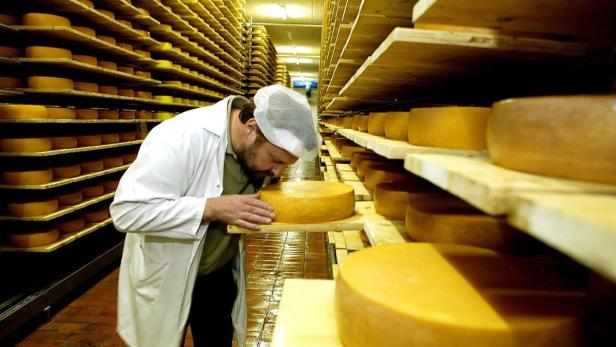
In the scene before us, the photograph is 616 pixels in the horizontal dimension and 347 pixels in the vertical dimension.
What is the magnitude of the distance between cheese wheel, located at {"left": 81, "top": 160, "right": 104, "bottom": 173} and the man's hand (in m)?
2.36

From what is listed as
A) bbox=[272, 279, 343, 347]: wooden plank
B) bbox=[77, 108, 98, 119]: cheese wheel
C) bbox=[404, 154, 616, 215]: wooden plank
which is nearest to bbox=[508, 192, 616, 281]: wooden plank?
bbox=[404, 154, 616, 215]: wooden plank

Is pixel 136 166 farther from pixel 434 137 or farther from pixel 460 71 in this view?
pixel 460 71

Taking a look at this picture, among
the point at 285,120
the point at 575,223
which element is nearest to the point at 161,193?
the point at 285,120

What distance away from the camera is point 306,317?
0.89 meters

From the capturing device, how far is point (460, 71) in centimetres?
139

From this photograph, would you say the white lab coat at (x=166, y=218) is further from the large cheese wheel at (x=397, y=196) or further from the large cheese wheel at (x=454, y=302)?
the large cheese wheel at (x=454, y=302)

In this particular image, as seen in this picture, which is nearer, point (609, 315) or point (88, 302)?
point (609, 315)

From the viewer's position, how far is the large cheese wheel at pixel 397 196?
1.52 meters

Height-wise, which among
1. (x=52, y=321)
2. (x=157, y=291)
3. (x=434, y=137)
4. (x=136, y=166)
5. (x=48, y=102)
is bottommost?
(x=52, y=321)

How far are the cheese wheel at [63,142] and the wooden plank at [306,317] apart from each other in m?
2.66

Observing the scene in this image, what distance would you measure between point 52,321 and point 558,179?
126 inches

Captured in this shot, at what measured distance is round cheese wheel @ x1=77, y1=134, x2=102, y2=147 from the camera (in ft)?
10.5

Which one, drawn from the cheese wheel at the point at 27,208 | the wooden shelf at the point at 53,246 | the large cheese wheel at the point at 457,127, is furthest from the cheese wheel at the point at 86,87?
the large cheese wheel at the point at 457,127

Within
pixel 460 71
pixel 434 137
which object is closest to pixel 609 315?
pixel 434 137
